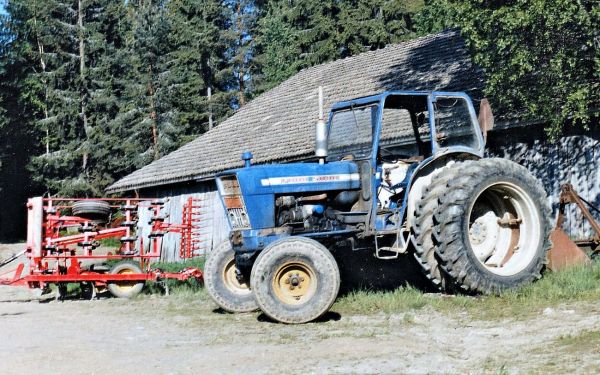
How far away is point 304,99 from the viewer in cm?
1955

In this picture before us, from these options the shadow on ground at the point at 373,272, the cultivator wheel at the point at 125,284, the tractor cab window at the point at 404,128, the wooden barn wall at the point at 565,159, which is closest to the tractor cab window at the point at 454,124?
the tractor cab window at the point at 404,128

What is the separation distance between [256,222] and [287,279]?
2.92ft

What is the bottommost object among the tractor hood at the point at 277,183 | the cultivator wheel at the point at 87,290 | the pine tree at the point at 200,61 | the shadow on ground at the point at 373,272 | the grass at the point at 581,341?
the cultivator wheel at the point at 87,290

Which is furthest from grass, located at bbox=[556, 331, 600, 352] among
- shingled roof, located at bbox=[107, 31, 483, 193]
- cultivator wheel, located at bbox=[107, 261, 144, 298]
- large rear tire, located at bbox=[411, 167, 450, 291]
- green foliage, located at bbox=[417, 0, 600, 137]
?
shingled roof, located at bbox=[107, 31, 483, 193]

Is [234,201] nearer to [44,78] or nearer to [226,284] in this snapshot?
[226,284]

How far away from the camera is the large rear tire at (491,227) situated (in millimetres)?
7914

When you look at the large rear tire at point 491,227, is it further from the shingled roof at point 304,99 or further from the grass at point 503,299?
the shingled roof at point 304,99

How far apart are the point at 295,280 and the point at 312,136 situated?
8.84 meters

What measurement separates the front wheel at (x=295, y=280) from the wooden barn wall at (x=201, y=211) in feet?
34.0

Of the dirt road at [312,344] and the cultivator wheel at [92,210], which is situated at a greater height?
the cultivator wheel at [92,210]

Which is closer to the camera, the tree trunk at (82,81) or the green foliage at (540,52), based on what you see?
the green foliage at (540,52)

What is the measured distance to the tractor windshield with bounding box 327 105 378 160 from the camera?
859cm

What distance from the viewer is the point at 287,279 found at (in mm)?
7633

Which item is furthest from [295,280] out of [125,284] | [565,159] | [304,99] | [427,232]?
[304,99]
